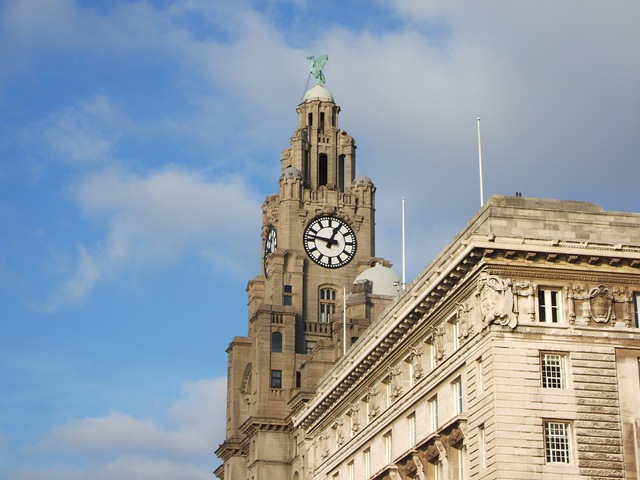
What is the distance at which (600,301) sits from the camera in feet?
222

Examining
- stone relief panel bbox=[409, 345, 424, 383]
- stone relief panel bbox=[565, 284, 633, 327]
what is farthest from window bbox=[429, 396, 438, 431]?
stone relief panel bbox=[565, 284, 633, 327]

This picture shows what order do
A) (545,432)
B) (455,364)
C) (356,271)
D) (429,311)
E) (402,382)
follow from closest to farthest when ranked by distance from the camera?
1. (545,432)
2. (455,364)
3. (429,311)
4. (402,382)
5. (356,271)

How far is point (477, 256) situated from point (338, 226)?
8006cm

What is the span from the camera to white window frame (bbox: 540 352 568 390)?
6625 cm

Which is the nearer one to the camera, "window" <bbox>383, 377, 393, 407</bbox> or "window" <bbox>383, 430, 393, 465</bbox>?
"window" <bbox>383, 430, 393, 465</bbox>

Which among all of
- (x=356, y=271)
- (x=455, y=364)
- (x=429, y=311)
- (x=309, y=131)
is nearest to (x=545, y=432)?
(x=455, y=364)

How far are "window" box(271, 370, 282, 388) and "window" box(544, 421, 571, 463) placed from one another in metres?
72.0

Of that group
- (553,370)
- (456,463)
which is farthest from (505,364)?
(456,463)

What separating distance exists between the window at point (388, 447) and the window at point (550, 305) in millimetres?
20103

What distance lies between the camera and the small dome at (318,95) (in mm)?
158550

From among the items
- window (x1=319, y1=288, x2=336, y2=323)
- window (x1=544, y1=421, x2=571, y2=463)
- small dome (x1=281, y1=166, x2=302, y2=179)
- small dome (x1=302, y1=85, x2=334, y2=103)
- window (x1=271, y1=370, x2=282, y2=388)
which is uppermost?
small dome (x1=302, y1=85, x2=334, y2=103)

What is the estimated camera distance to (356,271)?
145250 millimetres

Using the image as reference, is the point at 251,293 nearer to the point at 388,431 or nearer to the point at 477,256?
the point at 388,431

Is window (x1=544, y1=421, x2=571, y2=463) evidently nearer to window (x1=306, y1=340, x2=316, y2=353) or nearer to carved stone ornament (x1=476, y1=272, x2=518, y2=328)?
carved stone ornament (x1=476, y1=272, x2=518, y2=328)
